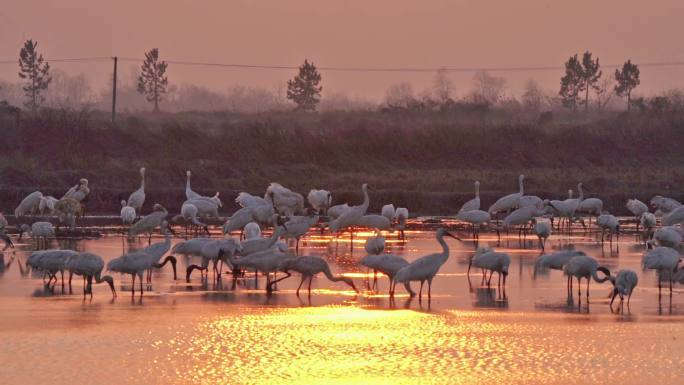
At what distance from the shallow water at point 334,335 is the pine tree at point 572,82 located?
88591 millimetres

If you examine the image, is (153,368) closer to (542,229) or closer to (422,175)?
(542,229)

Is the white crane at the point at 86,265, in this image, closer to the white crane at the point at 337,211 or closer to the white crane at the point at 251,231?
the white crane at the point at 251,231

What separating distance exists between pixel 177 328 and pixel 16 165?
110ft

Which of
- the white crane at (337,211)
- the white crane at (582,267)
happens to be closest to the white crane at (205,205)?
the white crane at (337,211)

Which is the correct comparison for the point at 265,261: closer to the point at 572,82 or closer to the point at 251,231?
the point at 251,231

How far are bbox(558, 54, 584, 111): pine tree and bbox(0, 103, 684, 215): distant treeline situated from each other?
35.2 meters

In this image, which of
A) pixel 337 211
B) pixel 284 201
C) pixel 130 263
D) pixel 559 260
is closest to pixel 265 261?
pixel 130 263

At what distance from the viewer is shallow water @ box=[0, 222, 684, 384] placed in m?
13.3

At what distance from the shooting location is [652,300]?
63.1 feet

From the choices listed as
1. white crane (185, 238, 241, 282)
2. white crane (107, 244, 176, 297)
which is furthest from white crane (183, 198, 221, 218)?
white crane (107, 244, 176, 297)

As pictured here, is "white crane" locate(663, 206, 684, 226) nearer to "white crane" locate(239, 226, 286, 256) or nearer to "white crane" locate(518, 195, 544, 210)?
"white crane" locate(518, 195, 544, 210)

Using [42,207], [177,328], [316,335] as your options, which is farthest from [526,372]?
[42,207]

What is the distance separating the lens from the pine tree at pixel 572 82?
109 m

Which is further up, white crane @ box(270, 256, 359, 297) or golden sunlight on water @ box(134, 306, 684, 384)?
white crane @ box(270, 256, 359, 297)
